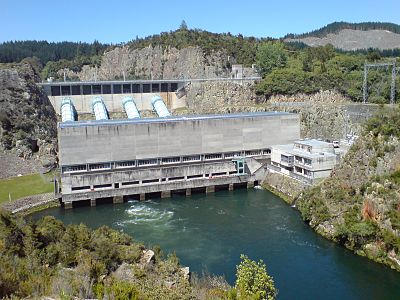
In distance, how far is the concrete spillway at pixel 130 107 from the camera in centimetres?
4812

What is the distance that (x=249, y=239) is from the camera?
25.1 metres

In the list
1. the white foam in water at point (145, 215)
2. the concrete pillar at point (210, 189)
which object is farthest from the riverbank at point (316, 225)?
the white foam in water at point (145, 215)

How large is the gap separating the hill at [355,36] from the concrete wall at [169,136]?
78789mm

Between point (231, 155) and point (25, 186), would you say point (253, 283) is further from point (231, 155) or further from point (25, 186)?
point (25, 186)

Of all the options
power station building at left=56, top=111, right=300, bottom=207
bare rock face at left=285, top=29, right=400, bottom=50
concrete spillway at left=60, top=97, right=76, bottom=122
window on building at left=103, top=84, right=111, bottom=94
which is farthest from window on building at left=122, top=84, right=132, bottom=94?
bare rock face at left=285, top=29, right=400, bottom=50

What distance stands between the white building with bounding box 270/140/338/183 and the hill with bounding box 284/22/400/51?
268 feet

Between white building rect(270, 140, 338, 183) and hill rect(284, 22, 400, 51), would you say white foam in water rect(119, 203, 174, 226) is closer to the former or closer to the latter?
white building rect(270, 140, 338, 183)

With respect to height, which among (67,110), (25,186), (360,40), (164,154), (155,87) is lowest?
(25,186)

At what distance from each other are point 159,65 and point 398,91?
37281 millimetres

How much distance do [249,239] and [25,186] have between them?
1850cm

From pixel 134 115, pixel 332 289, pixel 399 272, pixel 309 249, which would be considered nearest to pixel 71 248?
pixel 332 289

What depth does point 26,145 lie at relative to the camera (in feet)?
133

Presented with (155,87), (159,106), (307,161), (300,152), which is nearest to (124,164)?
(300,152)

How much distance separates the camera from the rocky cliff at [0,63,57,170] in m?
40.3
